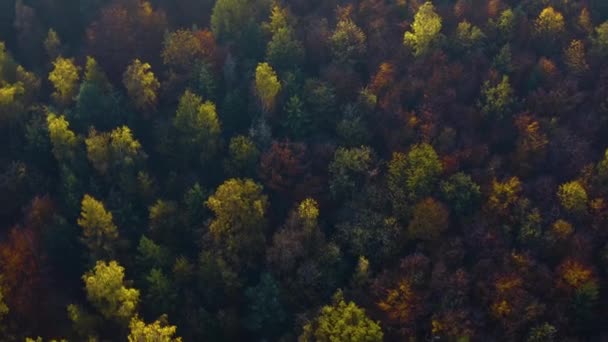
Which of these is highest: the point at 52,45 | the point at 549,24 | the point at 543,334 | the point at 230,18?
the point at 230,18

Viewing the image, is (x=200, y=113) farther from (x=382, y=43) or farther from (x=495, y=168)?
(x=495, y=168)

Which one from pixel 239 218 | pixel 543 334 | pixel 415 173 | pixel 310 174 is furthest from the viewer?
pixel 310 174

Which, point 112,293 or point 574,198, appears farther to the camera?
point 574,198

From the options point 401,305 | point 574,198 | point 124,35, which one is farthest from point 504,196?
point 124,35

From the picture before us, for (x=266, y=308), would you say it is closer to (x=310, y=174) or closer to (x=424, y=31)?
(x=310, y=174)

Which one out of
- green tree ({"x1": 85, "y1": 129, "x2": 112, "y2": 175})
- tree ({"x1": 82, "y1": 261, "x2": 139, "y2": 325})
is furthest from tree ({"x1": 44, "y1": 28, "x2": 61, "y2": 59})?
tree ({"x1": 82, "y1": 261, "x2": 139, "y2": 325})

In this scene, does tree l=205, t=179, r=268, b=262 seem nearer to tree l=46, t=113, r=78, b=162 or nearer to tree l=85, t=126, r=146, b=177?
tree l=85, t=126, r=146, b=177

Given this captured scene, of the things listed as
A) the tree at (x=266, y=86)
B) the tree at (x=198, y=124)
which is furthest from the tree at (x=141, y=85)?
the tree at (x=266, y=86)
